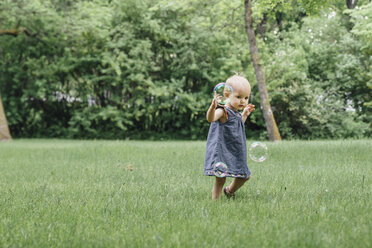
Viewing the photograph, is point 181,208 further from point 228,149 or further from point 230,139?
point 230,139

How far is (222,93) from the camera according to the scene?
4.23m

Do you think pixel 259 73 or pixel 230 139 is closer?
pixel 230 139

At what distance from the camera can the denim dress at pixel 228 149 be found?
443cm

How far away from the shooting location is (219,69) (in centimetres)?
1933

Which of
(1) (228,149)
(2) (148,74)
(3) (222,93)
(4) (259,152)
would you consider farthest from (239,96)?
(2) (148,74)

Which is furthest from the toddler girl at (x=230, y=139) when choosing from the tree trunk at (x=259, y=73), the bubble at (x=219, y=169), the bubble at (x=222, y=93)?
the tree trunk at (x=259, y=73)

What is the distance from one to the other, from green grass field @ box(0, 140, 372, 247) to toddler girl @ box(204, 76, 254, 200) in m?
0.36

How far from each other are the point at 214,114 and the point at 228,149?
503mm

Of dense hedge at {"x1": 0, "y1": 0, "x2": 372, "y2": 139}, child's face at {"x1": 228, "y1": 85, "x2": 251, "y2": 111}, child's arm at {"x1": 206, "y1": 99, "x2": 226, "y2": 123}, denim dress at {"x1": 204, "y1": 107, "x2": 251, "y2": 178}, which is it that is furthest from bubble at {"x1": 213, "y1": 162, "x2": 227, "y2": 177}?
dense hedge at {"x1": 0, "y1": 0, "x2": 372, "y2": 139}

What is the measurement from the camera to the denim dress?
14.5 feet

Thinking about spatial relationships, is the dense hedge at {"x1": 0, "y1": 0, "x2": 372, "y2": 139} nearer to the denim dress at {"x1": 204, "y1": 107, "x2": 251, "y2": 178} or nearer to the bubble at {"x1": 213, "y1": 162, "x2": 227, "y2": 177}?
the denim dress at {"x1": 204, "y1": 107, "x2": 251, "y2": 178}

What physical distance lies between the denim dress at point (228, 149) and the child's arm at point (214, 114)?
8 centimetres

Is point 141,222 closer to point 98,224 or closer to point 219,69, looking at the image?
point 98,224

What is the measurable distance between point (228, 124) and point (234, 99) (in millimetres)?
305
